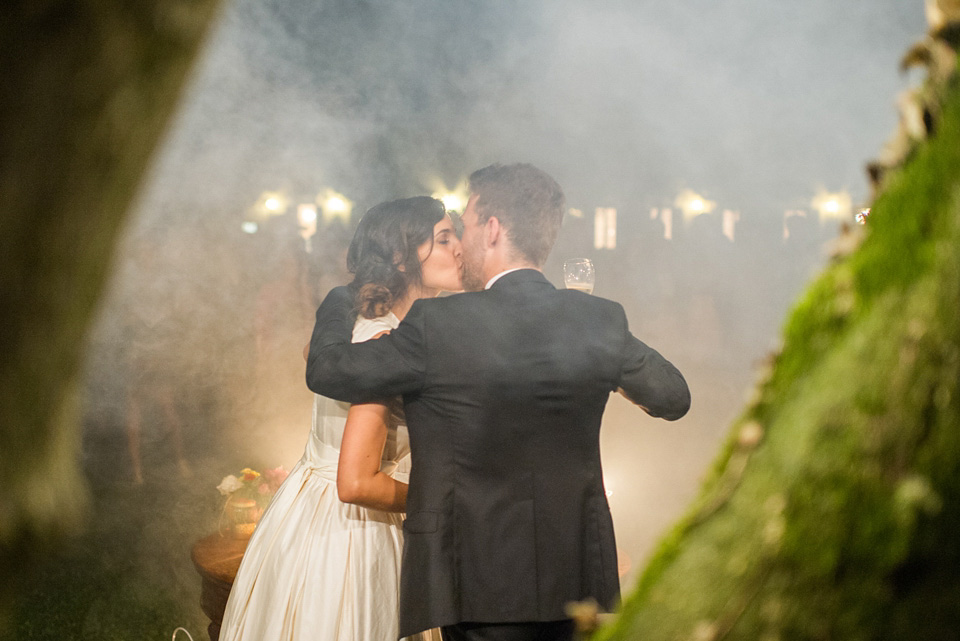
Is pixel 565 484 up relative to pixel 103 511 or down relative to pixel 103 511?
up

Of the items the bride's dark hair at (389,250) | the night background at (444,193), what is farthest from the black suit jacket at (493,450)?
the night background at (444,193)

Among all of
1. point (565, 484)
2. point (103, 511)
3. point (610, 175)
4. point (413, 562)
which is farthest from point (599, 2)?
point (103, 511)

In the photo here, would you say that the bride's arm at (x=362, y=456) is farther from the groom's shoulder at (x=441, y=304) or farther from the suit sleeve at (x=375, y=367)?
the groom's shoulder at (x=441, y=304)

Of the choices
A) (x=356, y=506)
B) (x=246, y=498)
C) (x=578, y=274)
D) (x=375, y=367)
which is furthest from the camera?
(x=246, y=498)

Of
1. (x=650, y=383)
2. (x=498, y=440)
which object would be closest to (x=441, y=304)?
(x=498, y=440)

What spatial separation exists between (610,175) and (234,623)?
2.30m

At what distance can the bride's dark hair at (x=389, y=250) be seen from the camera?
6.05 feet

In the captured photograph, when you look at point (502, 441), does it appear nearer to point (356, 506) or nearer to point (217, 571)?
point (356, 506)

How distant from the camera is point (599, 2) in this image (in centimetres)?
276

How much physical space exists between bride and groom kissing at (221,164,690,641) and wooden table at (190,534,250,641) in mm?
510

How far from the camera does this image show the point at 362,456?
155cm

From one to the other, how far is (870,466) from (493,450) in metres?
1.32

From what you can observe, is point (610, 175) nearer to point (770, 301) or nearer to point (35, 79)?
point (770, 301)

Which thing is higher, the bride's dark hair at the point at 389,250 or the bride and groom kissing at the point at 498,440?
the bride's dark hair at the point at 389,250
